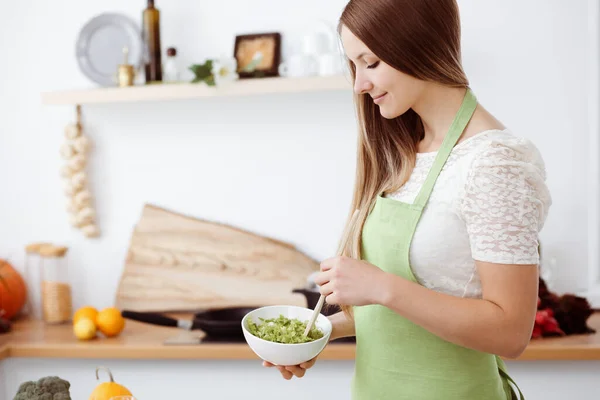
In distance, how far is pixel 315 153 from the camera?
233 cm

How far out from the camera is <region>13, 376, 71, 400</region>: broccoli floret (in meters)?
1.10

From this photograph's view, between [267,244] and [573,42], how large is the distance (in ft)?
4.09

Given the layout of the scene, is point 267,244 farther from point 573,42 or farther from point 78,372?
point 573,42

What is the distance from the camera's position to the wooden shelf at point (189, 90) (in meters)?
2.10

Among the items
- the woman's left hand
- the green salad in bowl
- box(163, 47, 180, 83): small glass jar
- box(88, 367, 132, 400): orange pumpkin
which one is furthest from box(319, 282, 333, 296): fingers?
box(163, 47, 180, 83): small glass jar

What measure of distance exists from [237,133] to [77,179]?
2.00 ft

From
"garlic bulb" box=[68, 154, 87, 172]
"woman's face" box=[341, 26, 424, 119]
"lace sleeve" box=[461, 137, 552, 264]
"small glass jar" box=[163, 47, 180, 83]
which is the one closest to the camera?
"lace sleeve" box=[461, 137, 552, 264]

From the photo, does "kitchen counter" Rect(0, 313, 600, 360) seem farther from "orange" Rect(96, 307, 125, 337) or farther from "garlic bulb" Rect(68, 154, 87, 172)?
"garlic bulb" Rect(68, 154, 87, 172)

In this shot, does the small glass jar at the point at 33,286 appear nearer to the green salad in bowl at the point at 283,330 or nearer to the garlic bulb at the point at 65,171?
the garlic bulb at the point at 65,171

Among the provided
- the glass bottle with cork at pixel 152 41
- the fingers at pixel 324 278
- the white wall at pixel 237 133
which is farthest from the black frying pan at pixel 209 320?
the fingers at pixel 324 278

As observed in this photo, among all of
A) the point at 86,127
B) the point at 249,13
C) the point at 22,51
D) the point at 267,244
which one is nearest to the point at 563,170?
the point at 267,244

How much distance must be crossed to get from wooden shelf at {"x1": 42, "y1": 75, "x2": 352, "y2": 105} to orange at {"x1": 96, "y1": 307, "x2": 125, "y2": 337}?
2.37 ft

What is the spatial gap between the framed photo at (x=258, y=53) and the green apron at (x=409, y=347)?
1.15 metres

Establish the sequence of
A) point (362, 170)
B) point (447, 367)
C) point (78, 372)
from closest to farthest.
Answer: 1. point (447, 367)
2. point (362, 170)
3. point (78, 372)
